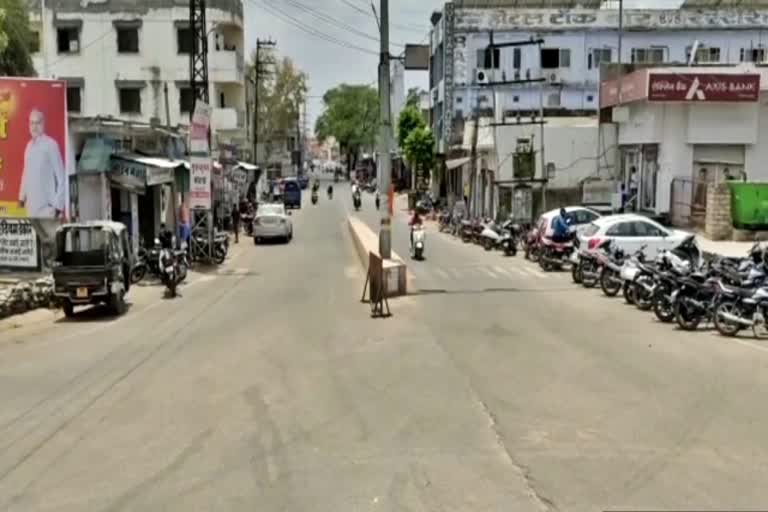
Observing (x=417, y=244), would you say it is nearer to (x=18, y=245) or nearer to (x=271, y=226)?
(x=271, y=226)

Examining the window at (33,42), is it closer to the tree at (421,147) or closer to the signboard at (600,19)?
the signboard at (600,19)

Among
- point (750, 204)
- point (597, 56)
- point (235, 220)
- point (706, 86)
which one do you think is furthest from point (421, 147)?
point (750, 204)

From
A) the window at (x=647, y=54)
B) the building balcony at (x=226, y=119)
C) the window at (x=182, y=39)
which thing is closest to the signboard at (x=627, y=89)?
the window at (x=647, y=54)

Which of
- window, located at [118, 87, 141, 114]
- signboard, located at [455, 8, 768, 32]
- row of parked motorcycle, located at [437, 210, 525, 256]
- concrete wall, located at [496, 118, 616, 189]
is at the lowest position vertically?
row of parked motorcycle, located at [437, 210, 525, 256]

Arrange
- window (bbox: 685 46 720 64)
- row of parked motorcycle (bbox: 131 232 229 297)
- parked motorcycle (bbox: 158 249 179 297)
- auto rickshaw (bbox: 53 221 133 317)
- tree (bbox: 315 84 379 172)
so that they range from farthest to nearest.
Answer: tree (bbox: 315 84 379 172)
window (bbox: 685 46 720 64)
row of parked motorcycle (bbox: 131 232 229 297)
parked motorcycle (bbox: 158 249 179 297)
auto rickshaw (bbox: 53 221 133 317)

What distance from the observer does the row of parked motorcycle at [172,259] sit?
928 inches

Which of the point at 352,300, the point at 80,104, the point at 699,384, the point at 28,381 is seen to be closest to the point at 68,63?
the point at 80,104

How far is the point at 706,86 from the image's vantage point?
34.2 meters

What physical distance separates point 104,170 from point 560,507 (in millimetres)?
22814

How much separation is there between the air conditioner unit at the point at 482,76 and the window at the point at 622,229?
3722cm

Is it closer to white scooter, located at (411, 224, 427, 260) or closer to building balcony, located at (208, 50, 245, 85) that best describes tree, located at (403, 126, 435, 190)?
building balcony, located at (208, 50, 245, 85)

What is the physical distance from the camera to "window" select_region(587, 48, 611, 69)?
63875 mm

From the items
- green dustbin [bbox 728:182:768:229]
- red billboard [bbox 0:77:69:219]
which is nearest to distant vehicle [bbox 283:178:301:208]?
green dustbin [bbox 728:182:768:229]

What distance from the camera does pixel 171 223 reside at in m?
35.3
